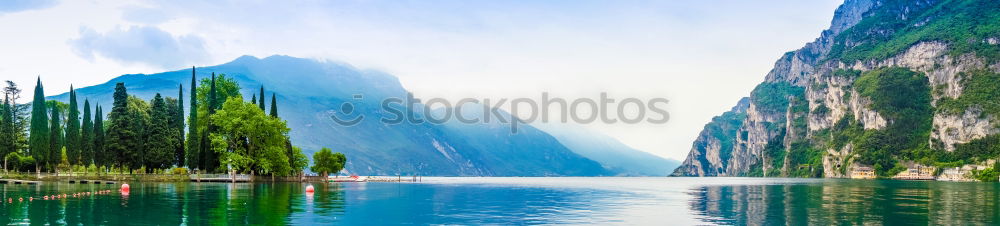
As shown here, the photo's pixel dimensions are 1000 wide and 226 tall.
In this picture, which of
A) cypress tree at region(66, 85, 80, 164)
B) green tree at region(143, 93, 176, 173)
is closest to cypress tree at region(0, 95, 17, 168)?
cypress tree at region(66, 85, 80, 164)

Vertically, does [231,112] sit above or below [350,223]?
above

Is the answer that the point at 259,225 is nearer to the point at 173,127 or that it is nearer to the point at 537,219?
the point at 537,219

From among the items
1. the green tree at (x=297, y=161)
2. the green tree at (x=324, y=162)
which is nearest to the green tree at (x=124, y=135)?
the green tree at (x=297, y=161)

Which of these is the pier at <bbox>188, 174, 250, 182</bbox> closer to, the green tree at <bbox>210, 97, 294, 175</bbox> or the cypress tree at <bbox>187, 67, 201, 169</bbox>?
the green tree at <bbox>210, 97, 294, 175</bbox>

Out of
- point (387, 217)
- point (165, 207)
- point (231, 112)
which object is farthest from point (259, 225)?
point (231, 112)

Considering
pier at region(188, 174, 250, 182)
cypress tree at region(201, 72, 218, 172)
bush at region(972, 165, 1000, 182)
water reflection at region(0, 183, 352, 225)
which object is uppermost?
cypress tree at region(201, 72, 218, 172)

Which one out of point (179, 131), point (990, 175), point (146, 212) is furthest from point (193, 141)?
point (990, 175)
